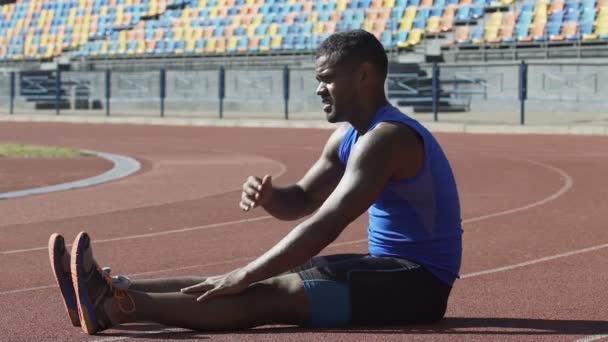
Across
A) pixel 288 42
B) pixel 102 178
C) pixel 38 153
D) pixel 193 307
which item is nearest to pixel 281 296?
pixel 193 307

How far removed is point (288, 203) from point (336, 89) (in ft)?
2.28

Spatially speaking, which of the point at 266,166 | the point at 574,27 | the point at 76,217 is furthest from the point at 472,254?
the point at 574,27

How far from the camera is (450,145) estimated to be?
22.6 metres

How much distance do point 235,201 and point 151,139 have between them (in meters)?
13.5

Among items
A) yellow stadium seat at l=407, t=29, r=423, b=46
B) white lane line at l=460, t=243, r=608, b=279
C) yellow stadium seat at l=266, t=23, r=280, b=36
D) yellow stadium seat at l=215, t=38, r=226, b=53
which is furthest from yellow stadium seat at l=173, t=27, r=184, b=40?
white lane line at l=460, t=243, r=608, b=279

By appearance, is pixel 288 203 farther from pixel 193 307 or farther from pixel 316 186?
pixel 193 307

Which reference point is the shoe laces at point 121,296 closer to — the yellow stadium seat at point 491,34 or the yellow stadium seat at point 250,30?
the yellow stadium seat at point 491,34

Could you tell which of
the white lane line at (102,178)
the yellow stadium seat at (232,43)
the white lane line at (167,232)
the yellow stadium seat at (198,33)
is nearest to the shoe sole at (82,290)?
the white lane line at (167,232)

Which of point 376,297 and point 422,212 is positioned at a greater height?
point 422,212

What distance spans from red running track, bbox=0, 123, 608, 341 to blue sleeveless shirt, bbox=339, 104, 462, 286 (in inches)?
13.2

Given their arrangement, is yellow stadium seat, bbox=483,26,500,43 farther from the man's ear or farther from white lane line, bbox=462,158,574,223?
the man's ear

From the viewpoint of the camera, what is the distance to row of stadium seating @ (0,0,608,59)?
3178cm

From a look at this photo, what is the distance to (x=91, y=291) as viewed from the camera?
17.5 ft

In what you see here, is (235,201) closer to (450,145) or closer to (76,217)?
(76,217)
